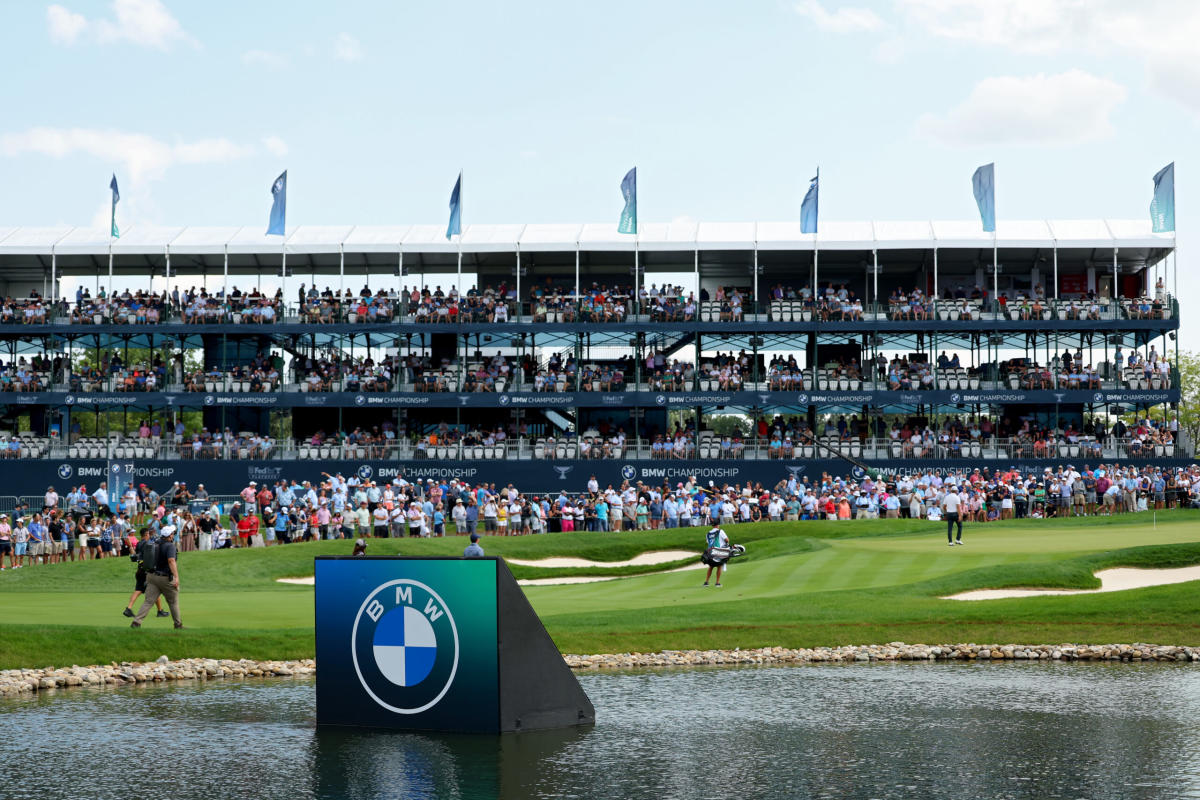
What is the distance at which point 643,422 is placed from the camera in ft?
198

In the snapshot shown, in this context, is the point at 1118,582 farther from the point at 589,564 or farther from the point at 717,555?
the point at 589,564

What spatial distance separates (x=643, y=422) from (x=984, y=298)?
50.1 feet

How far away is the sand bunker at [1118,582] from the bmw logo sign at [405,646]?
46.9ft

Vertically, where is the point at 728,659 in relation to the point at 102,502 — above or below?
below

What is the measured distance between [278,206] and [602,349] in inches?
595

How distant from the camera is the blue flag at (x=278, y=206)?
2301 inches

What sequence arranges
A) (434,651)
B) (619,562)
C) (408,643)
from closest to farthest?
(434,651)
(408,643)
(619,562)

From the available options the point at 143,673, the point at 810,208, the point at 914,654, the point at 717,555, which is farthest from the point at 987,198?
the point at 143,673

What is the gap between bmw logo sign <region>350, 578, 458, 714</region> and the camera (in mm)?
12914

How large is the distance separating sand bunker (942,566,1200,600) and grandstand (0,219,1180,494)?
22349 millimetres

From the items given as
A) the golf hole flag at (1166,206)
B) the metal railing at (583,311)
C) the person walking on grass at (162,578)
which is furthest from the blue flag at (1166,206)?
the person walking on grass at (162,578)

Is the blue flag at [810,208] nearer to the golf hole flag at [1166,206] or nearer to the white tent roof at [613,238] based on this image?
the white tent roof at [613,238]

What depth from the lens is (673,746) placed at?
1269 centimetres

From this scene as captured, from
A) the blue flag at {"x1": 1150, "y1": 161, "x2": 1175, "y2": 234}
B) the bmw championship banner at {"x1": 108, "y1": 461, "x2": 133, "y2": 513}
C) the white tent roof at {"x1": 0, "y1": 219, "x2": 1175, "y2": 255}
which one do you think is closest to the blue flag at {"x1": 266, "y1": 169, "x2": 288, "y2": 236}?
the white tent roof at {"x1": 0, "y1": 219, "x2": 1175, "y2": 255}
